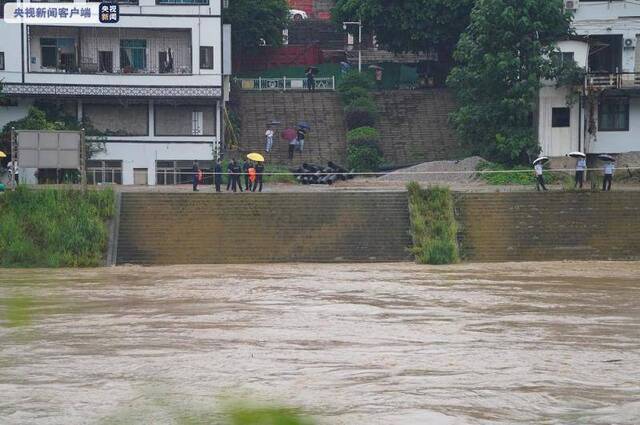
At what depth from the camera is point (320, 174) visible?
40.7 metres

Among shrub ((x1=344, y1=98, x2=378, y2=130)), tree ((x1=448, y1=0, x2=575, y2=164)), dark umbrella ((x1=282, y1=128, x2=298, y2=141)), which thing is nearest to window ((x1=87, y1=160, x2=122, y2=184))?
dark umbrella ((x1=282, y1=128, x2=298, y2=141))

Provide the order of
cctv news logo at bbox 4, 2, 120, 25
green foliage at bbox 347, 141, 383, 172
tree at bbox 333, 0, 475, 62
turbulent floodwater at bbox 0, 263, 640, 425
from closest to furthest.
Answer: turbulent floodwater at bbox 0, 263, 640, 425
cctv news logo at bbox 4, 2, 120, 25
green foliage at bbox 347, 141, 383, 172
tree at bbox 333, 0, 475, 62

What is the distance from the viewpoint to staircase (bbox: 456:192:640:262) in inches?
1316

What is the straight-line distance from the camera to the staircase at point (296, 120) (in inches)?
1834

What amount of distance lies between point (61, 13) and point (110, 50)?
14.2 feet

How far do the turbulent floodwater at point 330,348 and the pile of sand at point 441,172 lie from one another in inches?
487

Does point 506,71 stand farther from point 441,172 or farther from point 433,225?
point 433,225

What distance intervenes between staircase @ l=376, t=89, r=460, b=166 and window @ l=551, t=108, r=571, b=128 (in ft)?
15.1

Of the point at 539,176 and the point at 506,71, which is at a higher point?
the point at 506,71

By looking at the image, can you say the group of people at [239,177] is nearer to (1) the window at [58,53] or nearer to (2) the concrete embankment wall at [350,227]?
(2) the concrete embankment wall at [350,227]

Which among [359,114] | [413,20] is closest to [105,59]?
[359,114]

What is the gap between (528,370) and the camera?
53.8 ft

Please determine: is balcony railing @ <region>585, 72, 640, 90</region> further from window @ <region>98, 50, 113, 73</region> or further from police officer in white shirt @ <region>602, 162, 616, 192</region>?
window @ <region>98, 50, 113, 73</region>

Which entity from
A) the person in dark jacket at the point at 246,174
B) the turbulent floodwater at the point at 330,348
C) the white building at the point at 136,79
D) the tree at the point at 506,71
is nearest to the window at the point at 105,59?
the white building at the point at 136,79
